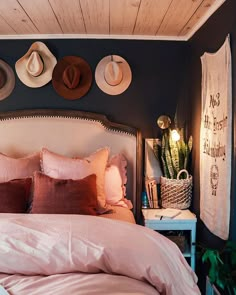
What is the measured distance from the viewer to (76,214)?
8.21ft

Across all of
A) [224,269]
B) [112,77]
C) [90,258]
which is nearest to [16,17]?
[112,77]

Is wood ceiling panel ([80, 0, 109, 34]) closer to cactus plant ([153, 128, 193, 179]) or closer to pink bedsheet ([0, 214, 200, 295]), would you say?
cactus plant ([153, 128, 193, 179])

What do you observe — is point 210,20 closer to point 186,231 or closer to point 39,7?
point 39,7

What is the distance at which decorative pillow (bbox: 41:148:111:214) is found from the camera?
2.83 metres

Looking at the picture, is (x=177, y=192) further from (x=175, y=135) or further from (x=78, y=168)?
(x=78, y=168)

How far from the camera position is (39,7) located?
2.55 m

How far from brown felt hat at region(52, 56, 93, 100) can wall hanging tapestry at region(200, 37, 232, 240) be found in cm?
113

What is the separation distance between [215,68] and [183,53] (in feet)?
3.34

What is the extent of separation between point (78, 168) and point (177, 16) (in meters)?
1.43

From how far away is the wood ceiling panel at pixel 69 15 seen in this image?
8.09ft

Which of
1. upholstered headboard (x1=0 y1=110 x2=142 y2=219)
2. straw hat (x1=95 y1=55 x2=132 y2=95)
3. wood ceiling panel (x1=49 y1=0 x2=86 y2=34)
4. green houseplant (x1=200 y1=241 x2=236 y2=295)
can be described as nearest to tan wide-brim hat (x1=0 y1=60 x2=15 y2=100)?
upholstered headboard (x1=0 y1=110 x2=142 y2=219)

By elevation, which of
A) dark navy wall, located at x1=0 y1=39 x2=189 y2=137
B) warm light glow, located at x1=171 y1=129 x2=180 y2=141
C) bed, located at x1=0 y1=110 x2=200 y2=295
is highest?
dark navy wall, located at x1=0 y1=39 x2=189 y2=137

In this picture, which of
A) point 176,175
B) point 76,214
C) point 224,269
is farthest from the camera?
point 176,175

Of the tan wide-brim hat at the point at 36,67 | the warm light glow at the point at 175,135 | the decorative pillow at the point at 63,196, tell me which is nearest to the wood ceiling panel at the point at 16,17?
the tan wide-brim hat at the point at 36,67
